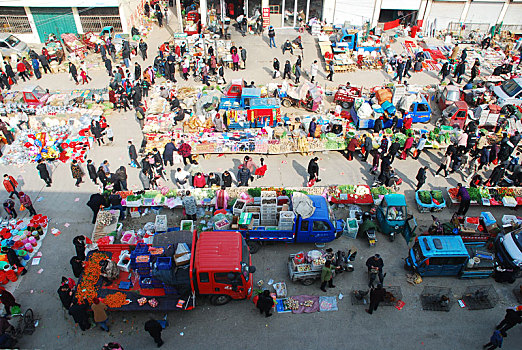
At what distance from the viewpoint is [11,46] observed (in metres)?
28.2

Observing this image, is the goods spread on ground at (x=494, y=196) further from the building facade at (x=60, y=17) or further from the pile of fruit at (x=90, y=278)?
the building facade at (x=60, y=17)

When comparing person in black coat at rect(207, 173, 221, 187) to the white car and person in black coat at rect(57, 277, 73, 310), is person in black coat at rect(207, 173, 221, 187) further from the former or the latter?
the white car

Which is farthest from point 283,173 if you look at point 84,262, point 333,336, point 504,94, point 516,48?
point 516,48

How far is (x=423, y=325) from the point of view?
1214 cm

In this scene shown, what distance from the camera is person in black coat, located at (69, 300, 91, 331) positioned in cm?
1124

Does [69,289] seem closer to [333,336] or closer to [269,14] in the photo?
[333,336]

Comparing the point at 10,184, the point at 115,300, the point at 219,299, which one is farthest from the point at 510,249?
the point at 10,184

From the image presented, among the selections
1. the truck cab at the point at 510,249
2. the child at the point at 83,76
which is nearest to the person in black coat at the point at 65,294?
the truck cab at the point at 510,249

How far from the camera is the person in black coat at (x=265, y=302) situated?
38.4 ft

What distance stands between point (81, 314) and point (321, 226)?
8.24 meters

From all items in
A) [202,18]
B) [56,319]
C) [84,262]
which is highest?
[202,18]

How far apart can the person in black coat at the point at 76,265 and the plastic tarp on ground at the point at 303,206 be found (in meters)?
7.63

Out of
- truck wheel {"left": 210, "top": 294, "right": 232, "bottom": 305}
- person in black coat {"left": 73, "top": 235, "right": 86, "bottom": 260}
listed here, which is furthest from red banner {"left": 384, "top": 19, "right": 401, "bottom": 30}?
person in black coat {"left": 73, "top": 235, "right": 86, "bottom": 260}

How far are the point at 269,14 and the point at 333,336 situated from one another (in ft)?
90.4
